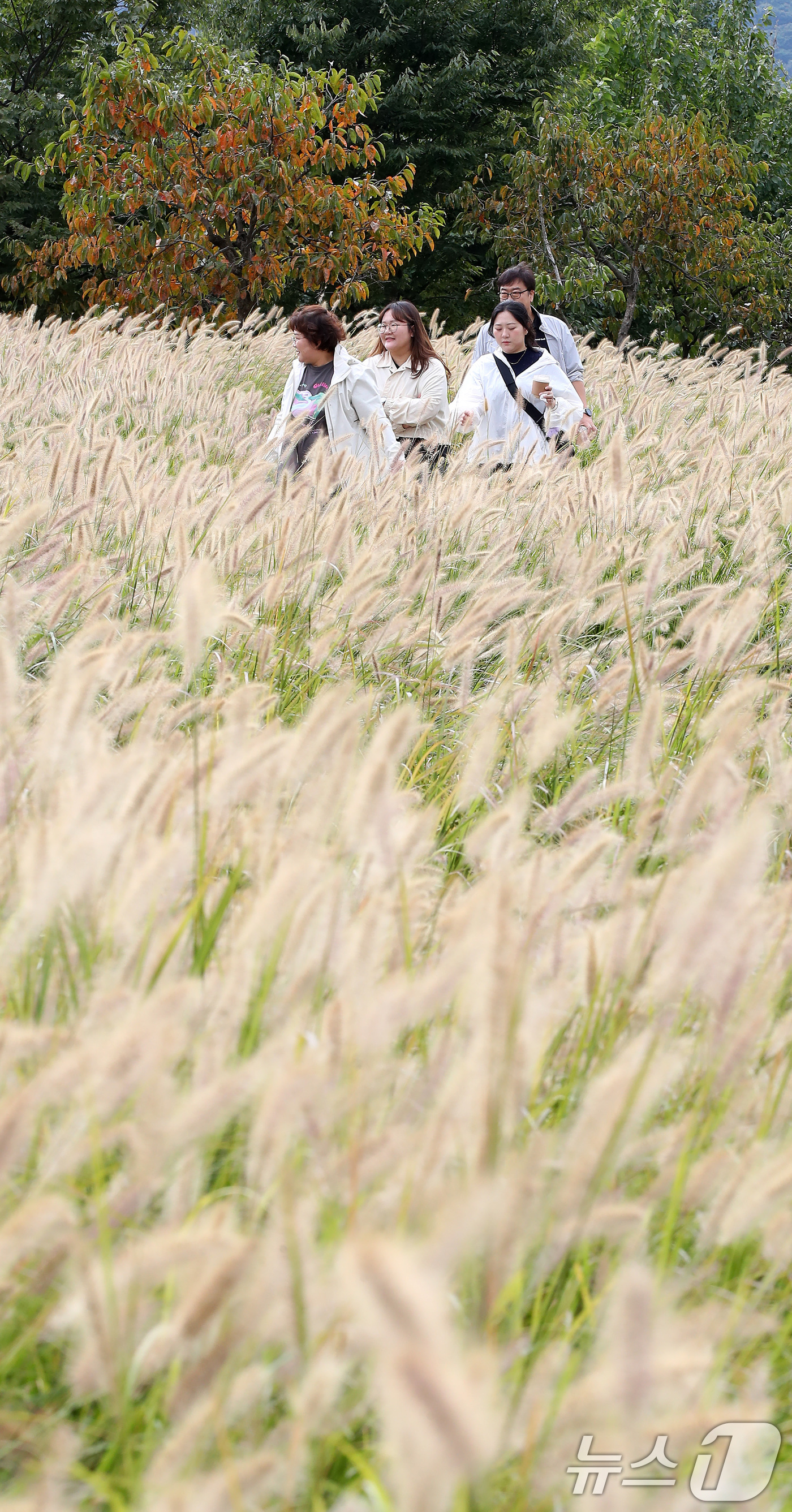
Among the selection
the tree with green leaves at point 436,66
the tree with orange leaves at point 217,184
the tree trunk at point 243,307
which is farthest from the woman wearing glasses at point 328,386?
the tree with green leaves at point 436,66

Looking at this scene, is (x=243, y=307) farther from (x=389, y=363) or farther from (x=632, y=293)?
(x=389, y=363)

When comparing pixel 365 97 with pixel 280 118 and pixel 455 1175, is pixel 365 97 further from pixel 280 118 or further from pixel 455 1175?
pixel 455 1175

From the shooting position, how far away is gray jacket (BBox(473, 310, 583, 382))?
704cm

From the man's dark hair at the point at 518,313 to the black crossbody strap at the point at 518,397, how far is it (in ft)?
0.71

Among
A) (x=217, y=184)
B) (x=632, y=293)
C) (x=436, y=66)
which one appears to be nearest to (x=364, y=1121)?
(x=217, y=184)

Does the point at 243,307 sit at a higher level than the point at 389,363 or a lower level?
lower

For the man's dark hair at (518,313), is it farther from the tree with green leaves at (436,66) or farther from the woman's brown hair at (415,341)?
the tree with green leaves at (436,66)

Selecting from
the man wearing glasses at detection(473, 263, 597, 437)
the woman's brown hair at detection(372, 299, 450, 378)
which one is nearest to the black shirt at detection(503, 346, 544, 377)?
the man wearing glasses at detection(473, 263, 597, 437)

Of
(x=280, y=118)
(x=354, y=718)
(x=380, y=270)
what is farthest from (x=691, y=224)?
(x=354, y=718)

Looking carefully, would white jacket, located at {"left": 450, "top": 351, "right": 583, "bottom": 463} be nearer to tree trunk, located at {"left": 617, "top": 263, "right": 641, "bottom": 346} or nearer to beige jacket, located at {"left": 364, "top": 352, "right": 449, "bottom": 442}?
beige jacket, located at {"left": 364, "top": 352, "right": 449, "bottom": 442}

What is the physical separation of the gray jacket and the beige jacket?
818 mm

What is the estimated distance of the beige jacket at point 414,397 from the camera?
6191 mm

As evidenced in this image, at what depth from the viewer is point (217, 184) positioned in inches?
431

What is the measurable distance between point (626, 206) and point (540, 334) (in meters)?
8.66
